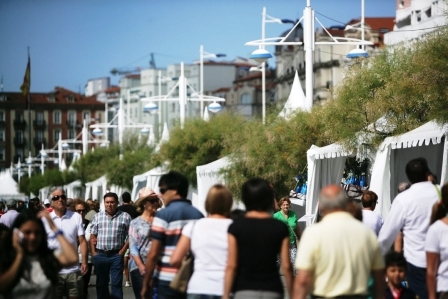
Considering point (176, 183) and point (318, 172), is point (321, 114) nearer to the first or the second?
point (318, 172)

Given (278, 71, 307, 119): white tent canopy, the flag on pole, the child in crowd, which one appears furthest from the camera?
the flag on pole

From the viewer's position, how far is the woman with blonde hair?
348 inches

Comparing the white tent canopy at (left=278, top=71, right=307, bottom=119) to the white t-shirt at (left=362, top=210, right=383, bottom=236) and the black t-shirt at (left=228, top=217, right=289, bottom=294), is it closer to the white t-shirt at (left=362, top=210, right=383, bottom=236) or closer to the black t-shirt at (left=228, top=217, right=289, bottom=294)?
the white t-shirt at (left=362, top=210, right=383, bottom=236)

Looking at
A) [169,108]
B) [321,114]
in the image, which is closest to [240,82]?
[169,108]

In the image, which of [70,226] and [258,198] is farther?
[70,226]

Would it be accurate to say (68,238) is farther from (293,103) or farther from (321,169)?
(293,103)

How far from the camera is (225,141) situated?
36.3 m

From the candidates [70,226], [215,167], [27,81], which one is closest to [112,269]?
[70,226]

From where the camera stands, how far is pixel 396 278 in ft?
29.2

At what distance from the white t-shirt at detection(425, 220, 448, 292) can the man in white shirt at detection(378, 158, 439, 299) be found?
0.74 m

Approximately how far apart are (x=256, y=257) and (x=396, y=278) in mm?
1350

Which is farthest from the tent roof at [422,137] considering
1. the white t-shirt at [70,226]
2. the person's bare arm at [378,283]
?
the person's bare arm at [378,283]

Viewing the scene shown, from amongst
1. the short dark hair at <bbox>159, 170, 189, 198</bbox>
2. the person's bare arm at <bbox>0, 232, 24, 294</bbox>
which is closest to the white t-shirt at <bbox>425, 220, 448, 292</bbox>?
the short dark hair at <bbox>159, 170, 189, 198</bbox>

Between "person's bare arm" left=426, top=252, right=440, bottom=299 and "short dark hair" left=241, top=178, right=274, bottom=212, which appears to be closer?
"short dark hair" left=241, top=178, right=274, bottom=212
